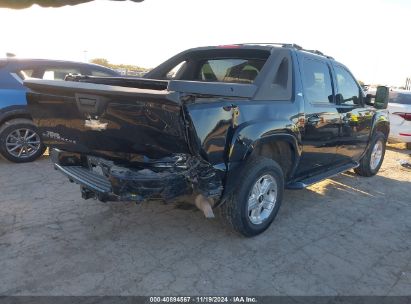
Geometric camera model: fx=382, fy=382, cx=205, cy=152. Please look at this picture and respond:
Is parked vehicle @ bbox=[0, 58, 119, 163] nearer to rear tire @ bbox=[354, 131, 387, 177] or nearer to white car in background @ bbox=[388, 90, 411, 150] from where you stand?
rear tire @ bbox=[354, 131, 387, 177]

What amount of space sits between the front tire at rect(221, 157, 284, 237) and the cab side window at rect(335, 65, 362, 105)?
1.90 meters

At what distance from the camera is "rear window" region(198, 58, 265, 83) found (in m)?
4.44

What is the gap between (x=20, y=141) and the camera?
637 centimetres

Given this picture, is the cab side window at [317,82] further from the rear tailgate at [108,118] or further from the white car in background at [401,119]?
the white car in background at [401,119]

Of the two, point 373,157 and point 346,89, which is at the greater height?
point 346,89

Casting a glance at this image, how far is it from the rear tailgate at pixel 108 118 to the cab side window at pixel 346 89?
302cm

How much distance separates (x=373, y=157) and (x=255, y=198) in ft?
12.1

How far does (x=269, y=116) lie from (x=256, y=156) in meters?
0.41

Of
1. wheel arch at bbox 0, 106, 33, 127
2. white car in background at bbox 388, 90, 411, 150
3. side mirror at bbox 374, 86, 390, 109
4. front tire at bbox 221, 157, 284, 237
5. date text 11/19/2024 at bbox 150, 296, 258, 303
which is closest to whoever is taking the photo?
date text 11/19/2024 at bbox 150, 296, 258, 303

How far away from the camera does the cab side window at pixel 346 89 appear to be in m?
5.23

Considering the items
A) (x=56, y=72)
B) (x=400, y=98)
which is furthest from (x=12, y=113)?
(x=400, y=98)

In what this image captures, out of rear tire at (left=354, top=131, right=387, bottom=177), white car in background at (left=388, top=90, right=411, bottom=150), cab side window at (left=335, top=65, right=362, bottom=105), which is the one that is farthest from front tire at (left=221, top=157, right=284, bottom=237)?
white car in background at (left=388, top=90, right=411, bottom=150)

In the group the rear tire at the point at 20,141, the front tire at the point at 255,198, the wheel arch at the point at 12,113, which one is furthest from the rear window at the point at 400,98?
the wheel arch at the point at 12,113

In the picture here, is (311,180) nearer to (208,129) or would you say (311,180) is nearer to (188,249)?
(188,249)
